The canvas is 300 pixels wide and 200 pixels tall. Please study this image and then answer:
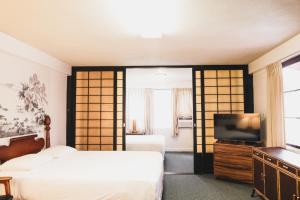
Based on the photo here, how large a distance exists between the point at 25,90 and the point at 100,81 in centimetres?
193

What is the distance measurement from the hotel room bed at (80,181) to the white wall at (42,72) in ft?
2.00

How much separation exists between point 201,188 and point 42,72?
3.56m

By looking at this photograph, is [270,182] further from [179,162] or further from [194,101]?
[179,162]

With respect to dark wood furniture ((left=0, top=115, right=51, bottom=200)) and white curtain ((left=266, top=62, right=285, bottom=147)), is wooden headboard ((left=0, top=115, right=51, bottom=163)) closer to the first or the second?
dark wood furniture ((left=0, top=115, right=51, bottom=200))

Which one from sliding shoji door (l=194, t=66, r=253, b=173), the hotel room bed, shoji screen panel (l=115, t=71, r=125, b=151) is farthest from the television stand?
shoji screen panel (l=115, t=71, r=125, b=151)

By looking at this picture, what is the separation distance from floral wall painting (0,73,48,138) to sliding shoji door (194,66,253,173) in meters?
3.22

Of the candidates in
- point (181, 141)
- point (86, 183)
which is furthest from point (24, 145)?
point (181, 141)

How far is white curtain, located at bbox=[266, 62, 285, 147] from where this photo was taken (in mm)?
3518

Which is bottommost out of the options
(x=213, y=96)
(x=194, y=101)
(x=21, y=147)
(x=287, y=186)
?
(x=287, y=186)

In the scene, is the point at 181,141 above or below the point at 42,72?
below

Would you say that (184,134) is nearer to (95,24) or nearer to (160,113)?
(160,113)

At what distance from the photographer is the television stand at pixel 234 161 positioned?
4055 millimetres

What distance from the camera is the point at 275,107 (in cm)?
362

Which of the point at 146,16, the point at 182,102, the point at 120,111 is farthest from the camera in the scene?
the point at 182,102
